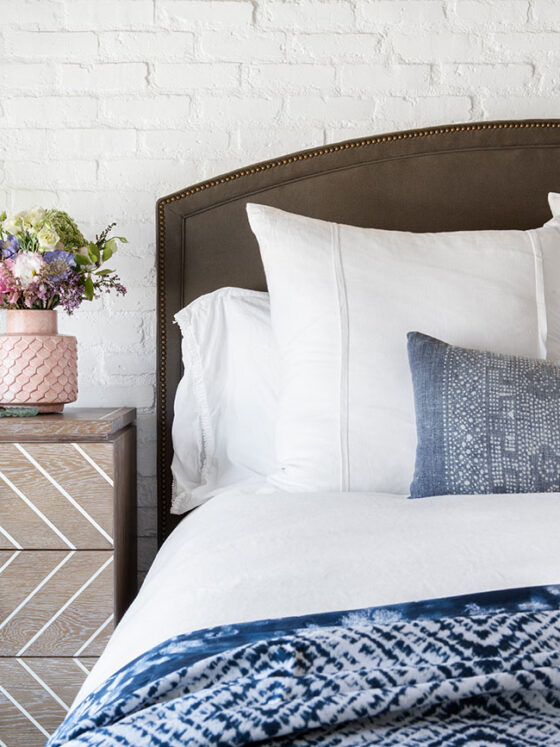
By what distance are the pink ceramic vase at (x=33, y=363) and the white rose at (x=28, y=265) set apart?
0.29 feet

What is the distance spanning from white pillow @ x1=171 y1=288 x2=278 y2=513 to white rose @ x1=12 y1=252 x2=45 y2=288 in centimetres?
33

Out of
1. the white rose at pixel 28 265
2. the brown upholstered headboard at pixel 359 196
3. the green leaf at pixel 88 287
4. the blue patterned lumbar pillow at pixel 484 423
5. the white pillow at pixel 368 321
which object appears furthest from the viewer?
the brown upholstered headboard at pixel 359 196

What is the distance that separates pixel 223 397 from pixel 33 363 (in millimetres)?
415

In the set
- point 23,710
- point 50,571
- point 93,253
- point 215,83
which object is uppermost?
point 215,83

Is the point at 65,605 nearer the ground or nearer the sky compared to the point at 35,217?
nearer the ground

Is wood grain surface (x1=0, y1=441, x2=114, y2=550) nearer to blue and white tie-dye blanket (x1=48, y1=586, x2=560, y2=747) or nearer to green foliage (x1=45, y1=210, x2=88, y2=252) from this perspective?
green foliage (x1=45, y1=210, x2=88, y2=252)

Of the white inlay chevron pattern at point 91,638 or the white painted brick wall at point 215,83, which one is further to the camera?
the white painted brick wall at point 215,83

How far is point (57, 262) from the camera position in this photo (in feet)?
5.06

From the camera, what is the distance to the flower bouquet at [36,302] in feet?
5.07

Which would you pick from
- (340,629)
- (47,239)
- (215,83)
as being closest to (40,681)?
(47,239)

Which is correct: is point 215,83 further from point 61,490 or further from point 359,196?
point 61,490

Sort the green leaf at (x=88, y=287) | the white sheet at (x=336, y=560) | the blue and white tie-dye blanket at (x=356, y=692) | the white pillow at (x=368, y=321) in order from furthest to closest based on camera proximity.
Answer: the green leaf at (x=88, y=287) < the white pillow at (x=368, y=321) < the white sheet at (x=336, y=560) < the blue and white tie-dye blanket at (x=356, y=692)

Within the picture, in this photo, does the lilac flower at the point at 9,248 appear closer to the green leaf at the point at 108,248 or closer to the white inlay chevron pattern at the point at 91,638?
the green leaf at the point at 108,248

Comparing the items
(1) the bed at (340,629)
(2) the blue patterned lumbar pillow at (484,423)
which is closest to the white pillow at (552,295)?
(2) the blue patterned lumbar pillow at (484,423)
